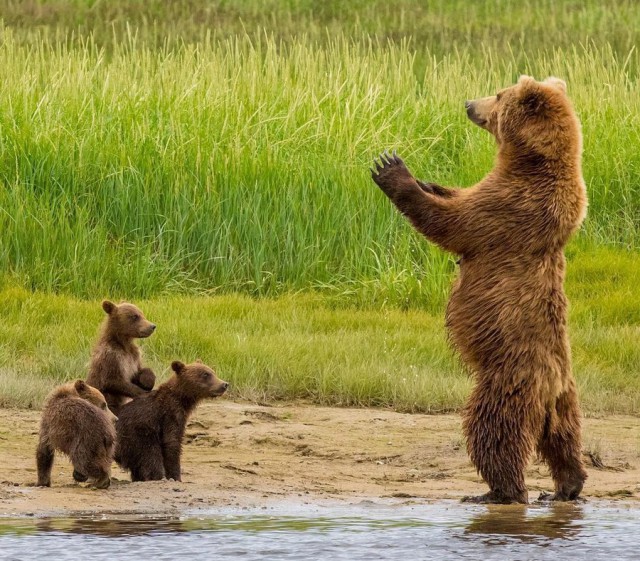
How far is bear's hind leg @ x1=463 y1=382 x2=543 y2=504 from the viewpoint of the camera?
5914 mm

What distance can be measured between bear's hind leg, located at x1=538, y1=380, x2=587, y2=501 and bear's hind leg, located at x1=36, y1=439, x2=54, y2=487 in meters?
2.34

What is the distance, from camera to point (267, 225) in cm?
1125

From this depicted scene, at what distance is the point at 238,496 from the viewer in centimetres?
638

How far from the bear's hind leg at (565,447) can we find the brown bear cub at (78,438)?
6.80 feet

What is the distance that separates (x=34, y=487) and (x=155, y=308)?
11.9 feet

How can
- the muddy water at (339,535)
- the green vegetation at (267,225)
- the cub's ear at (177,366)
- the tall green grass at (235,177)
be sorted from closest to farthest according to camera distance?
the muddy water at (339,535), the cub's ear at (177,366), the green vegetation at (267,225), the tall green grass at (235,177)

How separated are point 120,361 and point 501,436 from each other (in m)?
2.29

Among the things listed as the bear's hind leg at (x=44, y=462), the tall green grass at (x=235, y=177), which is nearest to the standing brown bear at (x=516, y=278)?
the bear's hind leg at (x=44, y=462)

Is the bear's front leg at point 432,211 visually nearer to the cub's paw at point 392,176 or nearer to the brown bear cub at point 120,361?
the cub's paw at point 392,176

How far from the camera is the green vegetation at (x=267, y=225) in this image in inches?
354

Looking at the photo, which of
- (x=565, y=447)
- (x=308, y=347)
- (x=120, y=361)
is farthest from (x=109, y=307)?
(x=565, y=447)

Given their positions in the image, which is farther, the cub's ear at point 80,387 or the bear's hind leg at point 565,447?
the cub's ear at point 80,387

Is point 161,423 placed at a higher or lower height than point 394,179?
lower

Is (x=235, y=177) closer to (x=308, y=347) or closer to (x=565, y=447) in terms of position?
(x=308, y=347)
